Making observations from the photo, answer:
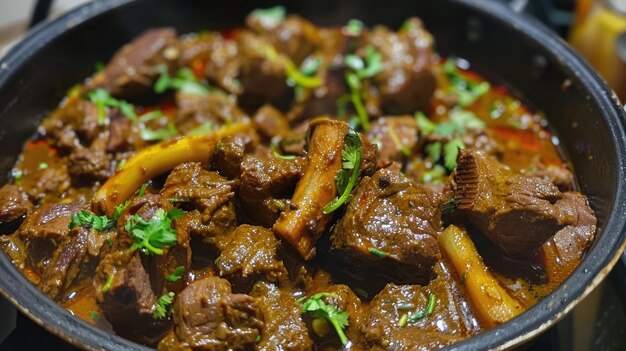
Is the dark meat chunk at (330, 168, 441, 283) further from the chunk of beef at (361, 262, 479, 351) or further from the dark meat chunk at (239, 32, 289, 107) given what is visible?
the dark meat chunk at (239, 32, 289, 107)

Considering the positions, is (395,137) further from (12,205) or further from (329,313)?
(12,205)

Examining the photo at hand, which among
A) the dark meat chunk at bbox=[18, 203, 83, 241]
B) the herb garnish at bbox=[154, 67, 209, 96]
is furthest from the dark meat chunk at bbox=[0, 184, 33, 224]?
the herb garnish at bbox=[154, 67, 209, 96]

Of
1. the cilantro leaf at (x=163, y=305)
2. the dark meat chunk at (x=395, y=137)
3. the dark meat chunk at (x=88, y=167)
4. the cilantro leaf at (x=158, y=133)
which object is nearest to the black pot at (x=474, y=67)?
the cilantro leaf at (x=163, y=305)

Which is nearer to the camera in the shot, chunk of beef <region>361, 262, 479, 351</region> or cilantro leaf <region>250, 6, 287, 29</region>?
chunk of beef <region>361, 262, 479, 351</region>

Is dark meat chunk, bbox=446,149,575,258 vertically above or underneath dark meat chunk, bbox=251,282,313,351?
above

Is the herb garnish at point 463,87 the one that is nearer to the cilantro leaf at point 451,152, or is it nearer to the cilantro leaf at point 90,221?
the cilantro leaf at point 451,152

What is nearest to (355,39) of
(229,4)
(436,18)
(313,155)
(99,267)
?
(436,18)

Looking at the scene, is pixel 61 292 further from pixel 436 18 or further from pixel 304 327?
pixel 436 18
